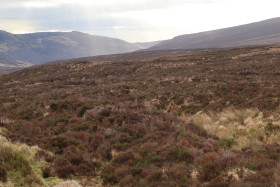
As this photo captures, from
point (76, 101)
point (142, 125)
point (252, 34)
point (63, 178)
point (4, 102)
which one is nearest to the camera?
point (63, 178)

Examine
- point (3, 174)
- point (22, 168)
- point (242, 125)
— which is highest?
point (3, 174)

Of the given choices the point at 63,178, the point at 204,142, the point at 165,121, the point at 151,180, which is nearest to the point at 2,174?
the point at 63,178

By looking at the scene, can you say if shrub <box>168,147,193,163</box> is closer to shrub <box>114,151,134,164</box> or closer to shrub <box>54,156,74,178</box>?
shrub <box>114,151,134,164</box>

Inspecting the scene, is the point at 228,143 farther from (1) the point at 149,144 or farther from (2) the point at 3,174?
(2) the point at 3,174

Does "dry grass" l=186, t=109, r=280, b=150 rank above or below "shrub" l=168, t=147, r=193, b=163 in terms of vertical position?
below

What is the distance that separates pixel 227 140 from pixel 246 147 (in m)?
0.95

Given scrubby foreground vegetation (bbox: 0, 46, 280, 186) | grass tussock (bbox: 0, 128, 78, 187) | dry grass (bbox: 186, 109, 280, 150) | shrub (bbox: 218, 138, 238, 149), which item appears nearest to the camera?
grass tussock (bbox: 0, 128, 78, 187)

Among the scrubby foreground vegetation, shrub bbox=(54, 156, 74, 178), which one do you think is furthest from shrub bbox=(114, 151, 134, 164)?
shrub bbox=(54, 156, 74, 178)

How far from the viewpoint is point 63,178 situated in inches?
252

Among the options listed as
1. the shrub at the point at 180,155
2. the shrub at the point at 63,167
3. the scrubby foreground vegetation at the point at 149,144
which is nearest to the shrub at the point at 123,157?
the scrubby foreground vegetation at the point at 149,144

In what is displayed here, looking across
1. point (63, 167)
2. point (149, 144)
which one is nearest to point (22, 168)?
point (63, 167)

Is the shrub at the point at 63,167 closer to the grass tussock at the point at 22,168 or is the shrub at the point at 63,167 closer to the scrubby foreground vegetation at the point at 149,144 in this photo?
the scrubby foreground vegetation at the point at 149,144

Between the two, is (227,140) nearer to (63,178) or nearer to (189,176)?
(189,176)

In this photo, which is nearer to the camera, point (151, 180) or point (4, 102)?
point (151, 180)
